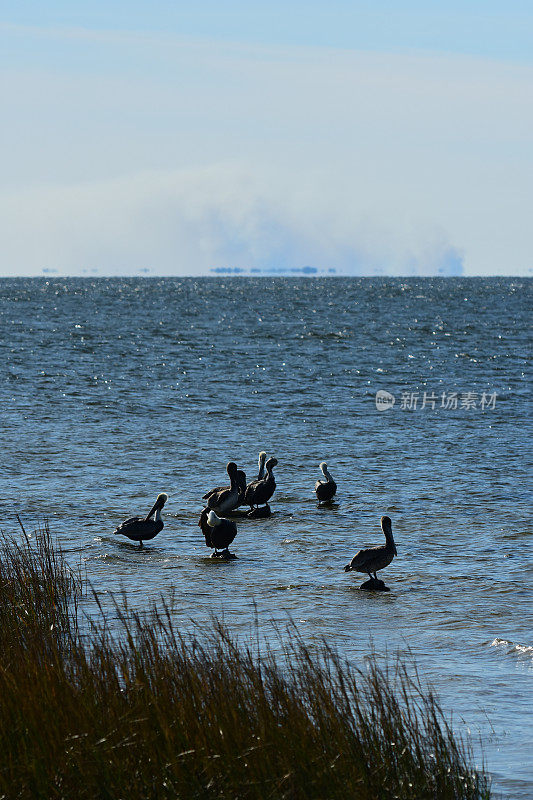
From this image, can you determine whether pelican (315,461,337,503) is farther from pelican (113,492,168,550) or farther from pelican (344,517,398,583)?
pelican (344,517,398,583)

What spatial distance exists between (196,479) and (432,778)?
17.7 metres

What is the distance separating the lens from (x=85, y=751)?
6.56 metres

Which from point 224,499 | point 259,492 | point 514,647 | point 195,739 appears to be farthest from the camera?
point 259,492

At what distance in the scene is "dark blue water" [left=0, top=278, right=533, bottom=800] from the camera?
12.1 m

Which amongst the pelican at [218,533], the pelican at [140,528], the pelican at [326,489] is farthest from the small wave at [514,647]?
the pelican at [326,489]

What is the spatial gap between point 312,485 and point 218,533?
7635mm

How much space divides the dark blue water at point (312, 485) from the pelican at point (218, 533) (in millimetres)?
390

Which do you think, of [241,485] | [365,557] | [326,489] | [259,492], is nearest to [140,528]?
[259,492]

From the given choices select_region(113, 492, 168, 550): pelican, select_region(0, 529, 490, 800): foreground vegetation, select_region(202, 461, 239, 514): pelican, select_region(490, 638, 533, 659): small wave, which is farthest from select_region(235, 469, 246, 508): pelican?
select_region(0, 529, 490, 800): foreground vegetation

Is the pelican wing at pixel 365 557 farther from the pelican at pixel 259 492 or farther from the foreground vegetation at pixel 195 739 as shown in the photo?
the foreground vegetation at pixel 195 739

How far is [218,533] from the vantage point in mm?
16641

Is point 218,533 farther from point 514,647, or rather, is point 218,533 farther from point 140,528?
point 514,647

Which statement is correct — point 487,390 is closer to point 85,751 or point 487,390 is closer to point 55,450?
point 55,450

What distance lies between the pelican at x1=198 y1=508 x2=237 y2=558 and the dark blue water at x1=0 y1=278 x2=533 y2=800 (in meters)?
0.39
